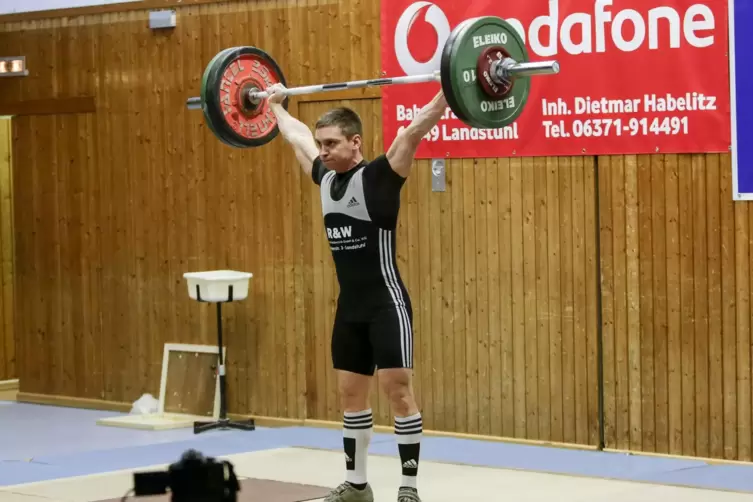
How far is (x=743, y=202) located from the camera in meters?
6.29

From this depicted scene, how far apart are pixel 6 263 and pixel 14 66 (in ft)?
5.36

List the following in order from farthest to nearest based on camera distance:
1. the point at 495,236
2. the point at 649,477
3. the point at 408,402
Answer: the point at 495,236, the point at 649,477, the point at 408,402

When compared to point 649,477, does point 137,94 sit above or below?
above

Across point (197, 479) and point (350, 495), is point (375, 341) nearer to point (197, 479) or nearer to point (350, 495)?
point (350, 495)

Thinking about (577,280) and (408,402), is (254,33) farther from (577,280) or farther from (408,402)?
(408,402)

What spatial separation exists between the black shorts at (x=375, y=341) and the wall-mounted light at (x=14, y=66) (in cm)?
480

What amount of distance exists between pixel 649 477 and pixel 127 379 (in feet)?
13.2

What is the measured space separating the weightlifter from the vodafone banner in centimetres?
190

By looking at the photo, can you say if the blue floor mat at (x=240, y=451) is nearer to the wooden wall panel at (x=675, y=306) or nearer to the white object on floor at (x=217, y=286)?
the wooden wall panel at (x=675, y=306)

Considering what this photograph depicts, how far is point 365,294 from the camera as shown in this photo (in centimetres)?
514

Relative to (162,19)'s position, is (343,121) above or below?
below

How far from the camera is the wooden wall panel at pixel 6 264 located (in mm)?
9828

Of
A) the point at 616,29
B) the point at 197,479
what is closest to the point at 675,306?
the point at 616,29

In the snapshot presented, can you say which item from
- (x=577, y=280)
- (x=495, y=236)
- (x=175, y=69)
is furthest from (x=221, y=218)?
(x=577, y=280)
